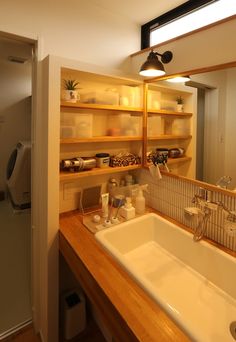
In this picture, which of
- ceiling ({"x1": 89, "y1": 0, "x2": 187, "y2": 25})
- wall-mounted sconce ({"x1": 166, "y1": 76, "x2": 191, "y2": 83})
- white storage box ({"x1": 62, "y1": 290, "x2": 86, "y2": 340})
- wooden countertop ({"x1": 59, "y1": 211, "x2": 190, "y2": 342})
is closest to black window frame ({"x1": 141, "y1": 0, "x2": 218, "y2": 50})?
ceiling ({"x1": 89, "y1": 0, "x2": 187, "y2": 25})

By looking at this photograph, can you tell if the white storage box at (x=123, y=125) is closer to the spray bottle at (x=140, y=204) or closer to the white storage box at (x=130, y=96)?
the white storage box at (x=130, y=96)

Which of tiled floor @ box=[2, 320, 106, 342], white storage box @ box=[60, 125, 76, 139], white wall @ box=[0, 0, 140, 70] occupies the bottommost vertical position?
tiled floor @ box=[2, 320, 106, 342]

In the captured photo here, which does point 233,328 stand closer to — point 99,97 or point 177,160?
point 177,160

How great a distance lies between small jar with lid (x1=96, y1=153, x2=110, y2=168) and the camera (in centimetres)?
153

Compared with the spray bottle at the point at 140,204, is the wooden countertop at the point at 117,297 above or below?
below

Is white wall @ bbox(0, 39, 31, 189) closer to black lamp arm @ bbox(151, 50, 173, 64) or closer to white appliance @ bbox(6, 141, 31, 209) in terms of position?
white appliance @ bbox(6, 141, 31, 209)

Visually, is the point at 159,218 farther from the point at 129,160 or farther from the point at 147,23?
the point at 147,23

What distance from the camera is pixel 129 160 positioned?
165 centimetres

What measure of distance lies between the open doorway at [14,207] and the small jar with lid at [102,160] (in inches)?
34.7

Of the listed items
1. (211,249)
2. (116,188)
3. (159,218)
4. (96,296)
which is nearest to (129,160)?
(116,188)

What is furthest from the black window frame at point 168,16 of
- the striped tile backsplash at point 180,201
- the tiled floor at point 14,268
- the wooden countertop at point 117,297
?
the tiled floor at point 14,268

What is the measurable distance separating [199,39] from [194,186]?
839 mm

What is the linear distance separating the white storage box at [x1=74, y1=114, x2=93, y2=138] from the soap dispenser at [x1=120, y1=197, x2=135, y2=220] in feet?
1.72

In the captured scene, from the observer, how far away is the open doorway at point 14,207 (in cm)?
175
